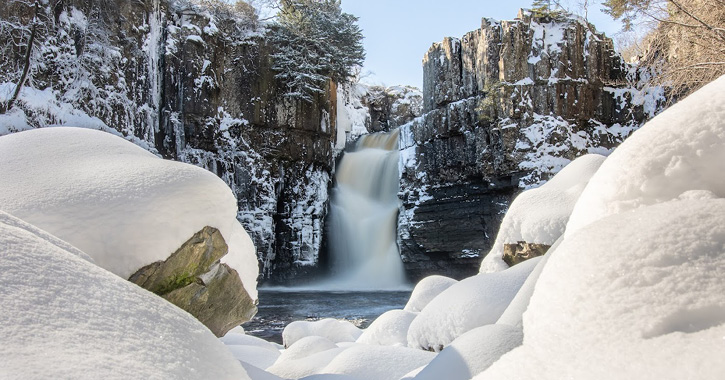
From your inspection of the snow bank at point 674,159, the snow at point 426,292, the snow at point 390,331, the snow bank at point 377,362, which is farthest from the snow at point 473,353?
the snow at point 426,292

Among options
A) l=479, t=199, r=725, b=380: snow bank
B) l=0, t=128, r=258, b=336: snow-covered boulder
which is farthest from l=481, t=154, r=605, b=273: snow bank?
l=479, t=199, r=725, b=380: snow bank

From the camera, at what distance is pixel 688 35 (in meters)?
7.46

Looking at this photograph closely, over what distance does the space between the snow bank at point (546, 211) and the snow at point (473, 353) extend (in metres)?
3.37

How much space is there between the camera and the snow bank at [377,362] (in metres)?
3.86

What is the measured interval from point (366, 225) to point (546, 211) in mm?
16776

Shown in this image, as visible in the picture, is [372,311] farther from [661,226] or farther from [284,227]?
[661,226]

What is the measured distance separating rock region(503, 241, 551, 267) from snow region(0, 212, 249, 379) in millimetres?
5087

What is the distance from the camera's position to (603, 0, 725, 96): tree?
698 cm

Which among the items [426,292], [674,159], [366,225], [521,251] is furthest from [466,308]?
[366,225]

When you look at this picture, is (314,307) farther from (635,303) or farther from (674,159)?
(635,303)

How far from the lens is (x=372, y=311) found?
48.0ft

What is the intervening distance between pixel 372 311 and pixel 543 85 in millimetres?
11206

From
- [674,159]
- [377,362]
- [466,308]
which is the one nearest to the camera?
[674,159]

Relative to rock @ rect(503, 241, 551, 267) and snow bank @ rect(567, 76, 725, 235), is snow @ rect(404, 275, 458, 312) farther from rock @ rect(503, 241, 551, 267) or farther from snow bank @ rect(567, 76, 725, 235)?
snow bank @ rect(567, 76, 725, 235)
